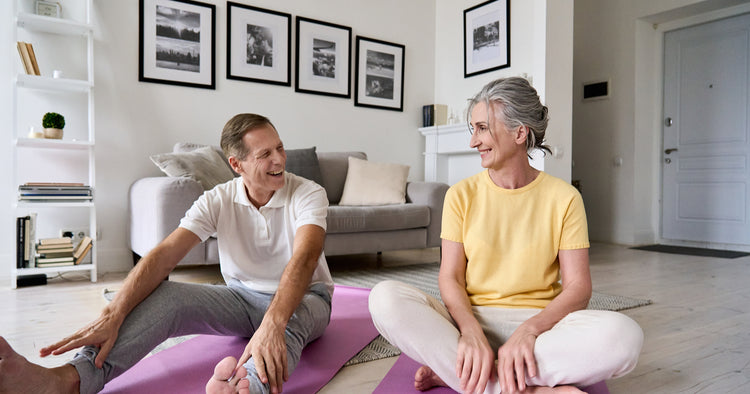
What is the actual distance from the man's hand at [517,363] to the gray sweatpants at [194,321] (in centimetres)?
53

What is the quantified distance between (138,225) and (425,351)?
8.13 ft

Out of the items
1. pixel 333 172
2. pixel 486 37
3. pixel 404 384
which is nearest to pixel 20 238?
pixel 333 172

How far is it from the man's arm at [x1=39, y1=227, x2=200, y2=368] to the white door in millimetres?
5224

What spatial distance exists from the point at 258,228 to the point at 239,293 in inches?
8.5

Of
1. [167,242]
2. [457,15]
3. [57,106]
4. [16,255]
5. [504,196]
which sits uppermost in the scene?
[457,15]

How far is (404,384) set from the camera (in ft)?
4.50

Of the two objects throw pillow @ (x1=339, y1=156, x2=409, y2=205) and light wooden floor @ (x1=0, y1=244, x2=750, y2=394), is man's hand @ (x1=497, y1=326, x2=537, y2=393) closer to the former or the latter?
light wooden floor @ (x1=0, y1=244, x2=750, y2=394)

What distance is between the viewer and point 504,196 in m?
1.28

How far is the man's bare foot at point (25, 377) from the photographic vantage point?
98 centimetres

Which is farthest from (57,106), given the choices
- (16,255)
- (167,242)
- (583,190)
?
(583,190)

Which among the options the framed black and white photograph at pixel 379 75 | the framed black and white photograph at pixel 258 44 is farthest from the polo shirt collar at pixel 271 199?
the framed black and white photograph at pixel 379 75

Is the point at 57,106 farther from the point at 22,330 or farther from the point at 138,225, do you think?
the point at 22,330

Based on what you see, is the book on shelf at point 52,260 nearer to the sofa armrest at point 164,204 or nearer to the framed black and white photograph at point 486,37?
the sofa armrest at point 164,204

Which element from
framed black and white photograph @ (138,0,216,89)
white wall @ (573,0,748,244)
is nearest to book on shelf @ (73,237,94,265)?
framed black and white photograph @ (138,0,216,89)
